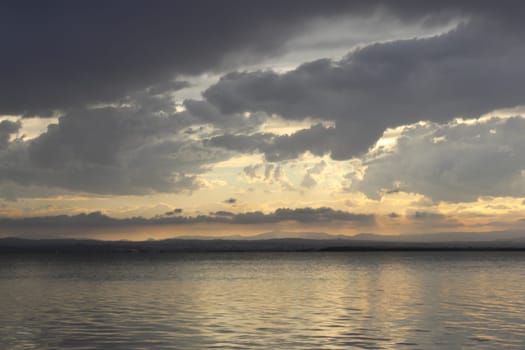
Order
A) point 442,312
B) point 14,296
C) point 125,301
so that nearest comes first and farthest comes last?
point 442,312, point 125,301, point 14,296

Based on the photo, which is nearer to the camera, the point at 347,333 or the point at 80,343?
the point at 80,343

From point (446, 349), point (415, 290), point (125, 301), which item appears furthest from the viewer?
point (415, 290)

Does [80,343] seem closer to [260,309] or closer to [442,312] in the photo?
[260,309]

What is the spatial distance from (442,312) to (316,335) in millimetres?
17537

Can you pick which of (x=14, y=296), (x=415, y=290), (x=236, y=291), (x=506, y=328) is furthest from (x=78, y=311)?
(x=415, y=290)

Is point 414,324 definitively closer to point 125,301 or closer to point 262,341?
point 262,341

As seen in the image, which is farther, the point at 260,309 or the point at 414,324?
the point at 260,309

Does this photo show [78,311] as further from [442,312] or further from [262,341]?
[442,312]

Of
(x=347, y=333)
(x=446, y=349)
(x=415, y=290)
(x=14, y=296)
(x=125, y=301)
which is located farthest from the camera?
(x=415, y=290)

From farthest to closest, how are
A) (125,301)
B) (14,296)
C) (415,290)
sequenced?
(415,290) → (14,296) → (125,301)

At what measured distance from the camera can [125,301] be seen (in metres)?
65.9

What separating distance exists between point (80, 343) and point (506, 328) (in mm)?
27789

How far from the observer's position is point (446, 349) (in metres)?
36.2

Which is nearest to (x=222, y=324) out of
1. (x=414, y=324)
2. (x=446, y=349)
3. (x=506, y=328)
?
(x=414, y=324)
